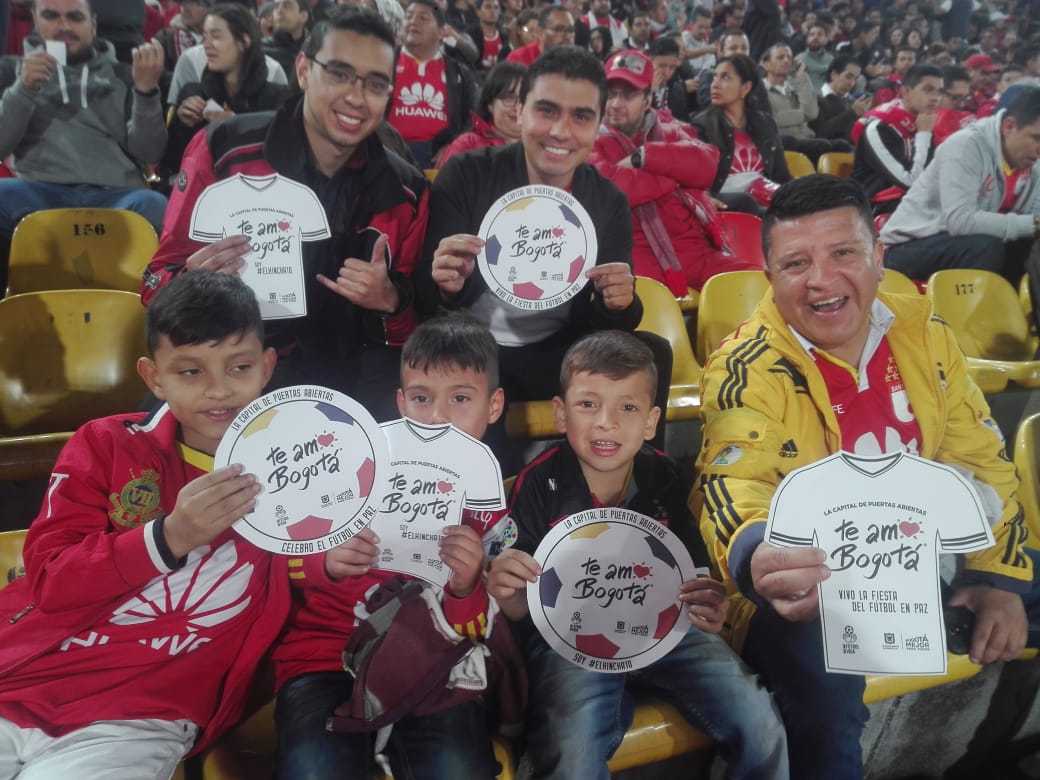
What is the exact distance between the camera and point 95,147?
3156 millimetres

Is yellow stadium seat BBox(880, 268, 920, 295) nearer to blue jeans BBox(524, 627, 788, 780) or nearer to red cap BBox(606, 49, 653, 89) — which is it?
red cap BBox(606, 49, 653, 89)

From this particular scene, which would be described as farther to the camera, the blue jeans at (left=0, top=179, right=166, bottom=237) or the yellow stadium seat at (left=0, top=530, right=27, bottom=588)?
the blue jeans at (left=0, top=179, right=166, bottom=237)

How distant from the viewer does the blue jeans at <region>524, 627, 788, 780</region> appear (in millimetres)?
1291

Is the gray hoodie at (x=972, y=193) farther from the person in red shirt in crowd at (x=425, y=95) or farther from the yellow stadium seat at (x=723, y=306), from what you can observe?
the person in red shirt in crowd at (x=425, y=95)

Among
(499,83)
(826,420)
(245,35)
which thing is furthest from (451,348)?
(245,35)

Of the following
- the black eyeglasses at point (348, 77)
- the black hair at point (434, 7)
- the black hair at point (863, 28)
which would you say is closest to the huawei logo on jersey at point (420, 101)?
the black hair at point (434, 7)

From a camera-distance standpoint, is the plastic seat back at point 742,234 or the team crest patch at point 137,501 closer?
the team crest patch at point 137,501

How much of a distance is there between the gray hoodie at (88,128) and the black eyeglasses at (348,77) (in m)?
1.74

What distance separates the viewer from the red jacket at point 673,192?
334 centimetres

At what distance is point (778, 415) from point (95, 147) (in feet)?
9.93

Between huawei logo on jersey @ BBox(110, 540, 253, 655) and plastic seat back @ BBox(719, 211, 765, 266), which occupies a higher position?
plastic seat back @ BBox(719, 211, 765, 266)

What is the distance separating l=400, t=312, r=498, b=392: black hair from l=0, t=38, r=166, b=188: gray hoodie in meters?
2.34

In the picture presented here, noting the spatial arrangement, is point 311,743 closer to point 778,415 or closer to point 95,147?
point 778,415

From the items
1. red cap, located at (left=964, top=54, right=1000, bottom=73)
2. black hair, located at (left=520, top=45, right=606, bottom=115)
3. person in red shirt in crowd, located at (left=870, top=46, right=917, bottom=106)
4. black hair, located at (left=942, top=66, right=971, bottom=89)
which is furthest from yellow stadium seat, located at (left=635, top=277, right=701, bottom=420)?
red cap, located at (left=964, top=54, right=1000, bottom=73)
